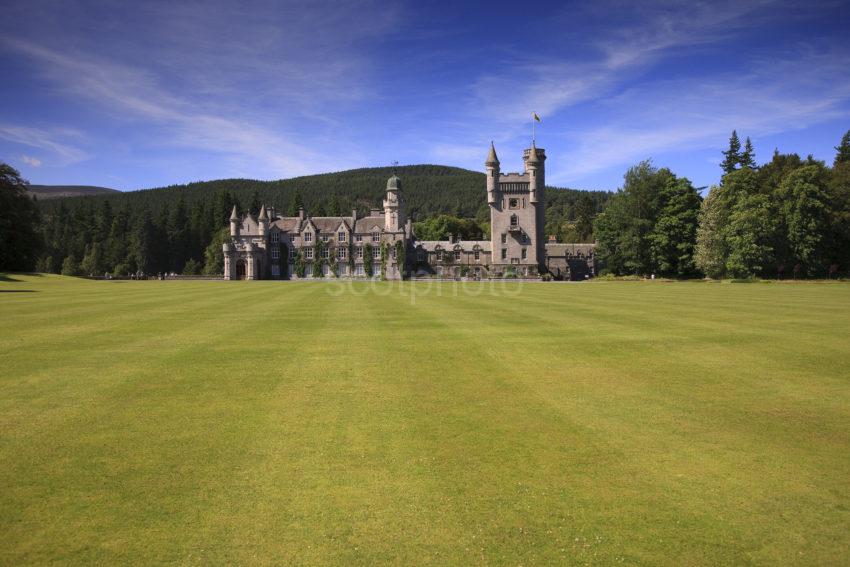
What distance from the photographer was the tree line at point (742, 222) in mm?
57156

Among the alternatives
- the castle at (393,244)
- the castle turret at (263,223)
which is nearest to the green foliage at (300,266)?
the castle at (393,244)

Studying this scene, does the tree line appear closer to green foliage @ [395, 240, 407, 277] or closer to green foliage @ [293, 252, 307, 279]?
green foliage @ [395, 240, 407, 277]

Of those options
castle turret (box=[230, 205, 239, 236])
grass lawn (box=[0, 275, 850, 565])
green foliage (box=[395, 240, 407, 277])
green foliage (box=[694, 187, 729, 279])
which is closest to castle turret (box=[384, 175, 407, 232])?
green foliage (box=[395, 240, 407, 277])

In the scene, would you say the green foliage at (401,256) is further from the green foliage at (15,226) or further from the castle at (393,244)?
the green foliage at (15,226)

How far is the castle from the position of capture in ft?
264

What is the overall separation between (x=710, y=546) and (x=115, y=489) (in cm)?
567

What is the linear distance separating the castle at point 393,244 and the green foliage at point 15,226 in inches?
925

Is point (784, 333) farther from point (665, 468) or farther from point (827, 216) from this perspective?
point (827, 216)

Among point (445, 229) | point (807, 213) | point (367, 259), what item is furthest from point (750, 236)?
point (445, 229)

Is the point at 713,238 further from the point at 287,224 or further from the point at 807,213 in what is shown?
the point at 287,224

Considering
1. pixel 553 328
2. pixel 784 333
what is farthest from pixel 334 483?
pixel 784 333

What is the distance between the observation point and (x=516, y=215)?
80562mm

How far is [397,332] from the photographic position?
52.5 ft

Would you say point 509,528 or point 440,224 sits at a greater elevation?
point 440,224
